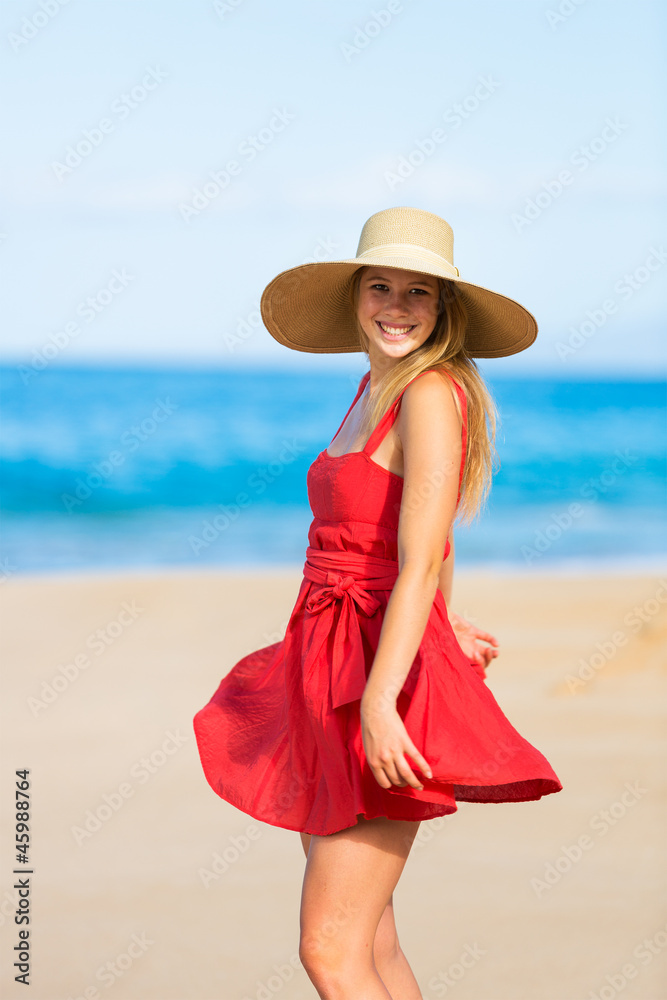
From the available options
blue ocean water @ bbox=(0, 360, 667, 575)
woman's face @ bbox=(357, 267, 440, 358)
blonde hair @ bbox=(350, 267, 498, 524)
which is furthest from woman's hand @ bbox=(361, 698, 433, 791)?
blue ocean water @ bbox=(0, 360, 667, 575)

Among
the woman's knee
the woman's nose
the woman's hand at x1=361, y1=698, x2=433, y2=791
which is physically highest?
the woman's nose

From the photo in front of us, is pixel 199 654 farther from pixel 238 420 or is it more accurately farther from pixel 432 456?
pixel 238 420

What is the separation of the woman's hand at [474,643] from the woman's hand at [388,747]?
583 mm

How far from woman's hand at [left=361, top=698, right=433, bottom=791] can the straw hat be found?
0.92 meters

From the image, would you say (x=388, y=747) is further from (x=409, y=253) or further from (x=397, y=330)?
(x=409, y=253)

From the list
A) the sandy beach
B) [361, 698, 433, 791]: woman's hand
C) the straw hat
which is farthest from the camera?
the sandy beach

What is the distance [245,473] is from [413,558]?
→ 17700mm

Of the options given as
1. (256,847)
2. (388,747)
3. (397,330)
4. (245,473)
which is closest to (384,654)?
(388,747)

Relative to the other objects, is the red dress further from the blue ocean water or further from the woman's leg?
the blue ocean water

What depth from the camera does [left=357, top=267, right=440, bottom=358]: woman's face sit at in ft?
7.48

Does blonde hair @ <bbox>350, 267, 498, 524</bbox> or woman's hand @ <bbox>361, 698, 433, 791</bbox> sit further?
blonde hair @ <bbox>350, 267, 498, 524</bbox>

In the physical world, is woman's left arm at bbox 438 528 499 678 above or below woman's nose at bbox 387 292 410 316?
below

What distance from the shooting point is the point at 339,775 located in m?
2.12

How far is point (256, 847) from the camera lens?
4.12 m
